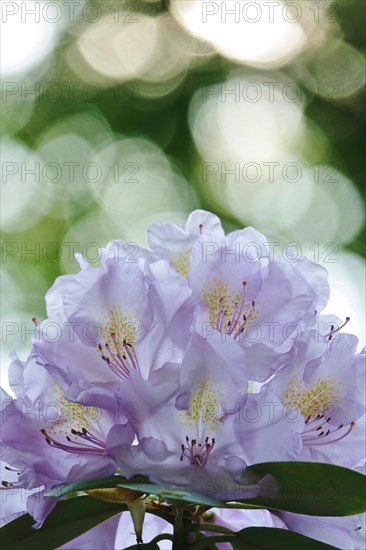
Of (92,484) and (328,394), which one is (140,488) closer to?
(92,484)

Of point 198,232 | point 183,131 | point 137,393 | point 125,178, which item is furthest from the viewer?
point 125,178

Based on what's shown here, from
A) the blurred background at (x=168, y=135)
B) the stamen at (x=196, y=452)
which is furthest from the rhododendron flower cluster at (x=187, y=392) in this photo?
the blurred background at (x=168, y=135)

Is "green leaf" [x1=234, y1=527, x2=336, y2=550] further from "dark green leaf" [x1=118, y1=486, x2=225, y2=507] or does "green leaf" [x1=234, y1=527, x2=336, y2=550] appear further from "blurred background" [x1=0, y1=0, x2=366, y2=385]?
"blurred background" [x1=0, y1=0, x2=366, y2=385]

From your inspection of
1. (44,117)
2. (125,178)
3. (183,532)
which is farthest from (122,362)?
(125,178)

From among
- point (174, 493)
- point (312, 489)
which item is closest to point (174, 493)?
point (174, 493)

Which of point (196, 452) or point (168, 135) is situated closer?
point (196, 452)

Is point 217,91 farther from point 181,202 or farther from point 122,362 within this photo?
point 122,362
